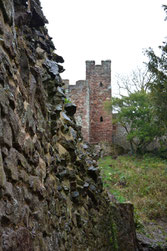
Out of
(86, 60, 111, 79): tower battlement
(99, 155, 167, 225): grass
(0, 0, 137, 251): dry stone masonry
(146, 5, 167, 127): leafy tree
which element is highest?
(86, 60, 111, 79): tower battlement

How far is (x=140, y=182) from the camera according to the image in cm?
1334

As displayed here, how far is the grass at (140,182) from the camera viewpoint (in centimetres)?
1072

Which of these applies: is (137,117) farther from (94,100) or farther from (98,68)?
(98,68)

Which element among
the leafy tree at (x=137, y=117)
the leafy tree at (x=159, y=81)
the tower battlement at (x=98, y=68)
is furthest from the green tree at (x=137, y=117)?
the leafy tree at (x=159, y=81)

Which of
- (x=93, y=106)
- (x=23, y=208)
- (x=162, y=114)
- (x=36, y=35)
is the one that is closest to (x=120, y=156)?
(x=93, y=106)

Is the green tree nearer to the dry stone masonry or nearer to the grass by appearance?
the grass

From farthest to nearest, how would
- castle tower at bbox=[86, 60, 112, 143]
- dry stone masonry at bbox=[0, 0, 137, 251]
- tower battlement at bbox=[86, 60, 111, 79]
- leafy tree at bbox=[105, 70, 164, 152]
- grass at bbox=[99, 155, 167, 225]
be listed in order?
tower battlement at bbox=[86, 60, 111, 79] < castle tower at bbox=[86, 60, 112, 143] < leafy tree at bbox=[105, 70, 164, 152] < grass at bbox=[99, 155, 167, 225] < dry stone masonry at bbox=[0, 0, 137, 251]

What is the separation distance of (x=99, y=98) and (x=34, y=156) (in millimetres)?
20828

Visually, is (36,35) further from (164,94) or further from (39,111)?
(164,94)

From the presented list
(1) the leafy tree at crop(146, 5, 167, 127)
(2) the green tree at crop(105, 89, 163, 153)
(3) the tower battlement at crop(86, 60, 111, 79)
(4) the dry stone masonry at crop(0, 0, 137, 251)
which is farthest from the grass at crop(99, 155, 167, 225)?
(3) the tower battlement at crop(86, 60, 111, 79)

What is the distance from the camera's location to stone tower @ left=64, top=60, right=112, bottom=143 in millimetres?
21562

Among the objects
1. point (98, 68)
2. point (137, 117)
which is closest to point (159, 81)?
point (137, 117)

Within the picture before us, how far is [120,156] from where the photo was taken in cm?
1894

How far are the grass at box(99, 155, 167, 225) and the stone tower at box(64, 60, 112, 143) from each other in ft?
12.8
